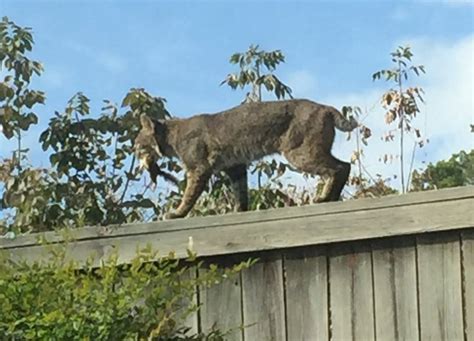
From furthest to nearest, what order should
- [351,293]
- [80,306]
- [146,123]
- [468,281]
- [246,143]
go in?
[146,123] → [246,143] → [351,293] → [468,281] → [80,306]

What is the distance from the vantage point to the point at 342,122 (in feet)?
15.6

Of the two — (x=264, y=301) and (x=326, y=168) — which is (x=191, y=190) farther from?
(x=264, y=301)

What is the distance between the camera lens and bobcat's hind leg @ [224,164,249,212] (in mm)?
4754

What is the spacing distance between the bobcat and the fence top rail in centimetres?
88

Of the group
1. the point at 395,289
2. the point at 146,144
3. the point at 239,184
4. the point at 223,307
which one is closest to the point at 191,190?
the point at 239,184

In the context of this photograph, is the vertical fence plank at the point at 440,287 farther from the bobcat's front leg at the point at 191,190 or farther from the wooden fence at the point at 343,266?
the bobcat's front leg at the point at 191,190

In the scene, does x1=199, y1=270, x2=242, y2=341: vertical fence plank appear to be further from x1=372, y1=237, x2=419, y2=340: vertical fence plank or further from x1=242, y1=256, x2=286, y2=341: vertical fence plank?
x1=372, y1=237, x2=419, y2=340: vertical fence plank

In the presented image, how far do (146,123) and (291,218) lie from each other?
5.91ft

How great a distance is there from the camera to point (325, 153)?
4723 mm

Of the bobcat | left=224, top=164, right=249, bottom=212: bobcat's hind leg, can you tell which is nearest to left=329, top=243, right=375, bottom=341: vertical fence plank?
the bobcat

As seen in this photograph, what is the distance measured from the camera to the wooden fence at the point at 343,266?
3.37m

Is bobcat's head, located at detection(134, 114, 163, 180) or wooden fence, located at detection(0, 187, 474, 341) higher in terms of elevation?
bobcat's head, located at detection(134, 114, 163, 180)

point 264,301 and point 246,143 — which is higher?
point 246,143

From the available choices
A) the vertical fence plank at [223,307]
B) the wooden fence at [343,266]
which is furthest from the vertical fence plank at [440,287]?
the vertical fence plank at [223,307]
